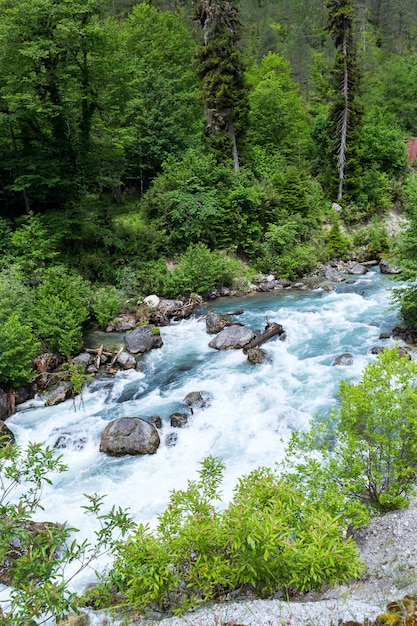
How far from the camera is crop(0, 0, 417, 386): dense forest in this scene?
1630cm

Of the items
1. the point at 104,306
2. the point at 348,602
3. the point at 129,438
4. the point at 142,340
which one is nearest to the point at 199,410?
the point at 129,438

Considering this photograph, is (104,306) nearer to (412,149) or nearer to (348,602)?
(348,602)

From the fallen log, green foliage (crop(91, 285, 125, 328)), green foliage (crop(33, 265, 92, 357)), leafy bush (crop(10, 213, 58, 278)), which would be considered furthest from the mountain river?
leafy bush (crop(10, 213, 58, 278))

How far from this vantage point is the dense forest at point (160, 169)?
1630 cm

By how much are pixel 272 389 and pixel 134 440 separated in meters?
4.52

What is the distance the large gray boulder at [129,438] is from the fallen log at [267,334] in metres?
5.46

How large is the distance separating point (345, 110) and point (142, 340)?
23416 mm

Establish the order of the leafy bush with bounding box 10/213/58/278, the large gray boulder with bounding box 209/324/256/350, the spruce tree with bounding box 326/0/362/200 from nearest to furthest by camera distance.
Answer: the large gray boulder with bounding box 209/324/256/350 → the leafy bush with bounding box 10/213/58/278 → the spruce tree with bounding box 326/0/362/200

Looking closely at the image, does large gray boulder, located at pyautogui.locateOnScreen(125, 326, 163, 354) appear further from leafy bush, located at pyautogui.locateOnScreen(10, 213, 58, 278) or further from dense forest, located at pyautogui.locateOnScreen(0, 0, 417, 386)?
leafy bush, located at pyautogui.locateOnScreen(10, 213, 58, 278)

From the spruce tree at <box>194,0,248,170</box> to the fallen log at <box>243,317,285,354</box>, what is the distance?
47.1ft

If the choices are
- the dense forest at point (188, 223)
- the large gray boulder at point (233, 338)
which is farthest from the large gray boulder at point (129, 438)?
the large gray boulder at point (233, 338)

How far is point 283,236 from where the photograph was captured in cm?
Answer: 2423

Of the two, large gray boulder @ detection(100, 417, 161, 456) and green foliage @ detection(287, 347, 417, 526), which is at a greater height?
green foliage @ detection(287, 347, 417, 526)

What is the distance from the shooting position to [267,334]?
15.6 meters
